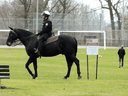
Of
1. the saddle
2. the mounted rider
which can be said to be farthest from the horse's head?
the saddle

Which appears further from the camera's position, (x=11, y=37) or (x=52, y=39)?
(x=11, y=37)

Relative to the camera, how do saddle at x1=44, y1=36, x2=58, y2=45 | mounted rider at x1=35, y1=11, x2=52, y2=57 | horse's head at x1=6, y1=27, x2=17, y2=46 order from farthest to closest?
horse's head at x1=6, y1=27, x2=17, y2=46 → saddle at x1=44, y1=36, x2=58, y2=45 → mounted rider at x1=35, y1=11, x2=52, y2=57

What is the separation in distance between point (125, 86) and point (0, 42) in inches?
2030

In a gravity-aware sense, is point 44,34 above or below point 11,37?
above

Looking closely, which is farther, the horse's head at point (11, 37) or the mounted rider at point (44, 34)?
the horse's head at point (11, 37)

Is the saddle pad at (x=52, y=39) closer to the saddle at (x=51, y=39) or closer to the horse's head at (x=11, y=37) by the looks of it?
the saddle at (x=51, y=39)

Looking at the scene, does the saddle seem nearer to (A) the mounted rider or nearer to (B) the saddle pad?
(B) the saddle pad

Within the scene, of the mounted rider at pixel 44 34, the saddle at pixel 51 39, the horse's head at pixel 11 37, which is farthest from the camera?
the horse's head at pixel 11 37

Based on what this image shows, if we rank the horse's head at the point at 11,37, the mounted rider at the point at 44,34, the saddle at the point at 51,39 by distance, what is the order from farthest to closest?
the horse's head at the point at 11,37 → the saddle at the point at 51,39 → the mounted rider at the point at 44,34

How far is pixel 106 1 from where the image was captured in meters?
65.6

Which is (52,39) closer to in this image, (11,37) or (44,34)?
(44,34)

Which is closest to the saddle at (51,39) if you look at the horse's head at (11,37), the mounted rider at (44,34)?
the mounted rider at (44,34)

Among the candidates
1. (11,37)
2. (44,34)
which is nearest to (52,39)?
(44,34)

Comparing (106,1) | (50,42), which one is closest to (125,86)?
(50,42)
